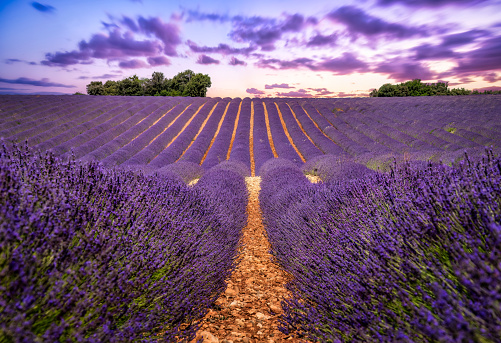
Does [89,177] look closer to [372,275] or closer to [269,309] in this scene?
[269,309]

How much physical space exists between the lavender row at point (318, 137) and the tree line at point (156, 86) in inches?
879

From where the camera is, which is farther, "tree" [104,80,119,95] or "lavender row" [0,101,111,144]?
"tree" [104,80,119,95]

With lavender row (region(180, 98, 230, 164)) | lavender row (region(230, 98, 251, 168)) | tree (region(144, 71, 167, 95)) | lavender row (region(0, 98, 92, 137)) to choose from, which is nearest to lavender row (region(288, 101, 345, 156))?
lavender row (region(230, 98, 251, 168))

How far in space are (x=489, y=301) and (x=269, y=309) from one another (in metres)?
1.97

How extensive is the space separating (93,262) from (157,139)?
13454 millimetres

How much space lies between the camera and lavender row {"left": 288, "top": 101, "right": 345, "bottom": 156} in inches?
507

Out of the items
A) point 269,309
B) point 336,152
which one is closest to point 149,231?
point 269,309

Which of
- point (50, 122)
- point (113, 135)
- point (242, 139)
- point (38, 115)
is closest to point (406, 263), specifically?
point (242, 139)

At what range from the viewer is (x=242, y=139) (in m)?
15.2

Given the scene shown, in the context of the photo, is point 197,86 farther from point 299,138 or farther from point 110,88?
point 299,138

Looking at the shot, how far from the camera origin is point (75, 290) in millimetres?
1254

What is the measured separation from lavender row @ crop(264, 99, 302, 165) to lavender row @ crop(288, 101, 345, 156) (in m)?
1.66

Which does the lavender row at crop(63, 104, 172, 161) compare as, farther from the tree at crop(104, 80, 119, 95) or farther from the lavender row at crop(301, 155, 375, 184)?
the tree at crop(104, 80, 119, 95)

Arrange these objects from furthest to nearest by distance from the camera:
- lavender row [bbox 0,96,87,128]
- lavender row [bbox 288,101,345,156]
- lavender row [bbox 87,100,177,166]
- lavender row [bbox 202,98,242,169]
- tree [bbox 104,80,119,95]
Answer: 1. tree [bbox 104,80,119,95]
2. lavender row [bbox 0,96,87,128]
3. lavender row [bbox 288,101,345,156]
4. lavender row [bbox 87,100,177,166]
5. lavender row [bbox 202,98,242,169]
